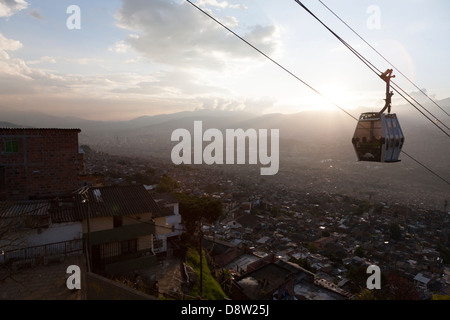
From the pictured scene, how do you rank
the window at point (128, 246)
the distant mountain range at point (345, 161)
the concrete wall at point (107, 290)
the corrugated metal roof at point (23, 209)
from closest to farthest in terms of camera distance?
the concrete wall at point (107, 290) < the corrugated metal roof at point (23, 209) < the window at point (128, 246) < the distant mountain range at point (345, 161)

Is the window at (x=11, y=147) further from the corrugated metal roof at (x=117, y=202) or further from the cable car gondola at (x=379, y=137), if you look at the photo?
the cable car gondola at (x=379, y=137)

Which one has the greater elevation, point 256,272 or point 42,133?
point 42,133

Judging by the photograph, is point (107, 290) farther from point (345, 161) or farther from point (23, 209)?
point (345, 161)

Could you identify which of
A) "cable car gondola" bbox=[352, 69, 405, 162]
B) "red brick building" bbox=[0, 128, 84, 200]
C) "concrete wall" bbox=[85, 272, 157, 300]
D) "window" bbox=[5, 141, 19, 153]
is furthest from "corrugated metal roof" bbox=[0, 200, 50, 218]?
"cable car gondola" bbox=[352, 69, 405, 162]

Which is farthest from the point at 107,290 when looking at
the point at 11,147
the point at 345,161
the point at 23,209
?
the point at 345,161

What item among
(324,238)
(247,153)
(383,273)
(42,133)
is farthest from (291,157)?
(42,133)

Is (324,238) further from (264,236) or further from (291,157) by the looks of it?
(291,157)

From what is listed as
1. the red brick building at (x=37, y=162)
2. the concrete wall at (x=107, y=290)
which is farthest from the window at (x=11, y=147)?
the concrete wall at (x=107, y=290)
